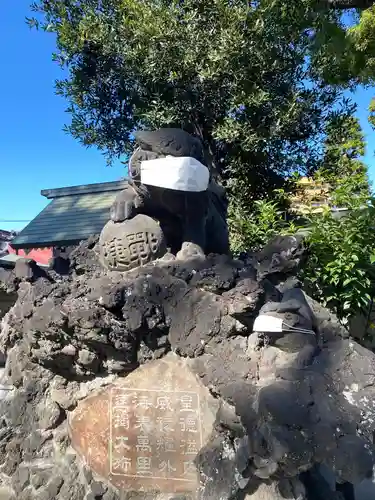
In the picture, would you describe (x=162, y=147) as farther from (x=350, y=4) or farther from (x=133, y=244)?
(x=350, y=4)

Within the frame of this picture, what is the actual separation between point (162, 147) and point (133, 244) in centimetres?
69

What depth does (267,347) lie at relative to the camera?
2.56m

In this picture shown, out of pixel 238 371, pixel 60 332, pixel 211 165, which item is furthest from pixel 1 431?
pixel 211 165

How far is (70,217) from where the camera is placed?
1198 cm

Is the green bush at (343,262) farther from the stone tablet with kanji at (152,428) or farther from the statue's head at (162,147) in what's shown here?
the stone tablet with kanji at (152,428)

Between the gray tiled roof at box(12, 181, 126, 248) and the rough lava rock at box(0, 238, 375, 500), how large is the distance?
283 inches

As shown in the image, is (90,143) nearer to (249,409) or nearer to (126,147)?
(126,147)

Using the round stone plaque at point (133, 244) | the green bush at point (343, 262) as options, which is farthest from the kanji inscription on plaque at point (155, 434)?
the green bush at point (343, 262)

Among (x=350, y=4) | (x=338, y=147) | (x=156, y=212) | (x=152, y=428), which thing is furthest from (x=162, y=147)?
(x=338, y=147)

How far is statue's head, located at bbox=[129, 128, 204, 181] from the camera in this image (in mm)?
3164

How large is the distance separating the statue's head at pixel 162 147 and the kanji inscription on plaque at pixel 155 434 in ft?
4.86

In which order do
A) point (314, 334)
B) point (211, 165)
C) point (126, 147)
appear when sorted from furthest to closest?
point (126, 147) → point (211, 165) → point (314, 334)

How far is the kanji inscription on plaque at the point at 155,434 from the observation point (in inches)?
106

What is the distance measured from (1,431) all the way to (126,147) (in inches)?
241
